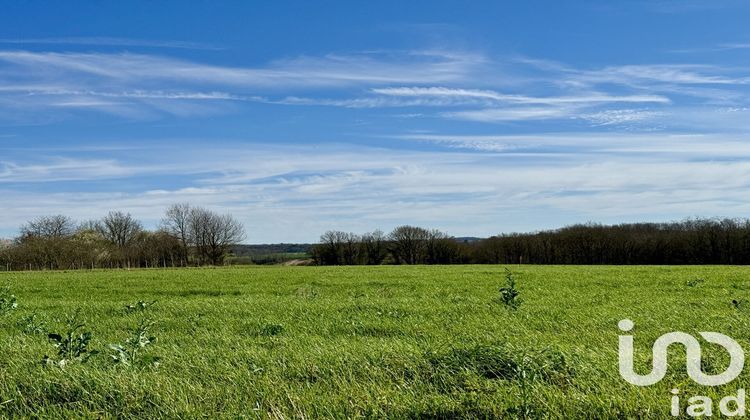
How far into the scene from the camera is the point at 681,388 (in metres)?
5.46

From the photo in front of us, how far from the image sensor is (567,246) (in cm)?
11319

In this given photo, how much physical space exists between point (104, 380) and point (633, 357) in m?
5.97

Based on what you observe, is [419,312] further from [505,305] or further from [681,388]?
[681,388]

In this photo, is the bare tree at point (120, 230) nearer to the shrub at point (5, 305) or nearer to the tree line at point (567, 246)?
the tree line at point (567, 246)

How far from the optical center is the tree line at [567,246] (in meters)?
96.8

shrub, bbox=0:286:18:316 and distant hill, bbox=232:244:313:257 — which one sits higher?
shrub, bbox=0:286:18:316

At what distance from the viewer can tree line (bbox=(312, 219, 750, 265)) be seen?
96.8 meters

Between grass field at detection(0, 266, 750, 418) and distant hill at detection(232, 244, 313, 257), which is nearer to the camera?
grass field at detection(0, 266, 750, 418)

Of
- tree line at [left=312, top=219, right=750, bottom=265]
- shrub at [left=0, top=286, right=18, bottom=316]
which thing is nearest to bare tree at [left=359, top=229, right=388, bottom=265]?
tree line at [left=312, top=219, right=750, bottom=265]

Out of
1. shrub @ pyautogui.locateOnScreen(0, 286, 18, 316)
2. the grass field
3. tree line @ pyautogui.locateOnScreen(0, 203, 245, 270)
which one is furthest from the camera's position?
tree line @ pyautogui.locateOnScreen(0, 203, 245, 270)

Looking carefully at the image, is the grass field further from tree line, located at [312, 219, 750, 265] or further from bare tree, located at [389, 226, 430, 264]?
bare tree, located at [389, 226, 430, 264]

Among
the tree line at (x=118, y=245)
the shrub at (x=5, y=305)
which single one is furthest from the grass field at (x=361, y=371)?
the tree line at (x=118, y=245)

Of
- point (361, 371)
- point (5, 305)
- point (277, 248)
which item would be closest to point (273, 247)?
point (277, 248)

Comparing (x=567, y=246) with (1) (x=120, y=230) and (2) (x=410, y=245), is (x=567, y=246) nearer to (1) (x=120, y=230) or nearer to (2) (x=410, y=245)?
(2) (x=410, y=245)
